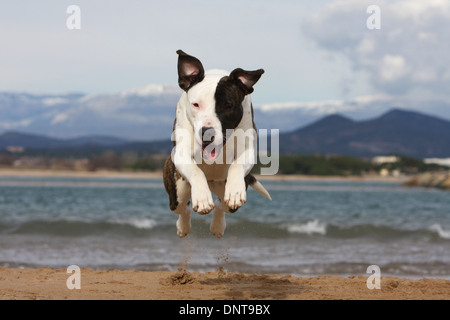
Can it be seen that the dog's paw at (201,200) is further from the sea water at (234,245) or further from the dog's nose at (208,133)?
the sea water at (234,245)

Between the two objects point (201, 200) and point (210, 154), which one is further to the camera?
point (210, 154)

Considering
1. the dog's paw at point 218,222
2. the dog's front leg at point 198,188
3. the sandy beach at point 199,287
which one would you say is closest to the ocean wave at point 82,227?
the sandy beach at point 199,287

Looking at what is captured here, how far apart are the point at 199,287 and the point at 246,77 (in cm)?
379

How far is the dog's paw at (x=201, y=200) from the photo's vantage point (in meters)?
5.88

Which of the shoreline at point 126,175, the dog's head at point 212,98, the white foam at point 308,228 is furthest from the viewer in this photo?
the shoreline at point 126,175

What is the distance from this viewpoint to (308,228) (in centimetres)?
2012

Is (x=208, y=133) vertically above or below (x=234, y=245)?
above

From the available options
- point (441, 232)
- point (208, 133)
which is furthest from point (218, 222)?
point (441, 232)

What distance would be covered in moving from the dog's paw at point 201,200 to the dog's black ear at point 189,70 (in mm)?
1043

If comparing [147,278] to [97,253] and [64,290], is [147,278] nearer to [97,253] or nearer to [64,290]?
[64,290]

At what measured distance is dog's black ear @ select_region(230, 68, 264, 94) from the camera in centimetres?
615

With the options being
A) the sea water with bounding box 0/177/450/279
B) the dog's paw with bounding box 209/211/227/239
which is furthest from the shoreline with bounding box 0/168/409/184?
the dog's paw with bounding box 209/211/227/239

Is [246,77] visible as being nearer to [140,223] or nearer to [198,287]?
[198,287]

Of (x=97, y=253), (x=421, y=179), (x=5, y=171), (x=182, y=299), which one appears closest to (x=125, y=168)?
(x=5, y=171)
